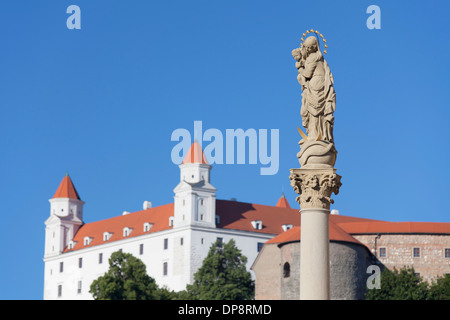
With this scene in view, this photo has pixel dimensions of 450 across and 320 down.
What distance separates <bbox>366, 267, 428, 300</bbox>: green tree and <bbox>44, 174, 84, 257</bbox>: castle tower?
65.3 metres

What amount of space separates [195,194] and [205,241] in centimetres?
767

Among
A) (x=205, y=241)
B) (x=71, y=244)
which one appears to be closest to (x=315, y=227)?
(x=205, y=241)

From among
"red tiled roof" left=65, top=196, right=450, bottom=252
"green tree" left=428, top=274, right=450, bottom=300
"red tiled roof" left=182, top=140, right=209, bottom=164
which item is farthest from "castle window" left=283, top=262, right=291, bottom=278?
"red tiled roof" left=182, top=140, right=209, bottom=164

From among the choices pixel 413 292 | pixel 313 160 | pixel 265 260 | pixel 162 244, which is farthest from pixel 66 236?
pixel 313 160

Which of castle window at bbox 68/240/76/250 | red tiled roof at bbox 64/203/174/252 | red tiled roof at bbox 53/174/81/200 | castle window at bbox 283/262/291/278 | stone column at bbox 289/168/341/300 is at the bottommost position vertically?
stone column at bbox 289/168/341/300

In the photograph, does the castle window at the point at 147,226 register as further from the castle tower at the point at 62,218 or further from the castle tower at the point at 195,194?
the castle tower at the point at 62,218

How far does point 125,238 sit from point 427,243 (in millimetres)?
47665

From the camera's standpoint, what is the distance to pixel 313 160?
20.3 meters

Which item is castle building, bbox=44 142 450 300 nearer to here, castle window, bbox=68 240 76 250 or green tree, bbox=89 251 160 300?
castle window, bbox=68 240 76 250

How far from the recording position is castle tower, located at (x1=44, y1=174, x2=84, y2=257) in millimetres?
161250

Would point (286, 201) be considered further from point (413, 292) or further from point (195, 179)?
point (413, 292)

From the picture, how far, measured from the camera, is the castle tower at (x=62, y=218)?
161250 mm

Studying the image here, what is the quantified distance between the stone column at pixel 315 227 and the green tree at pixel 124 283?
82.9 meters
